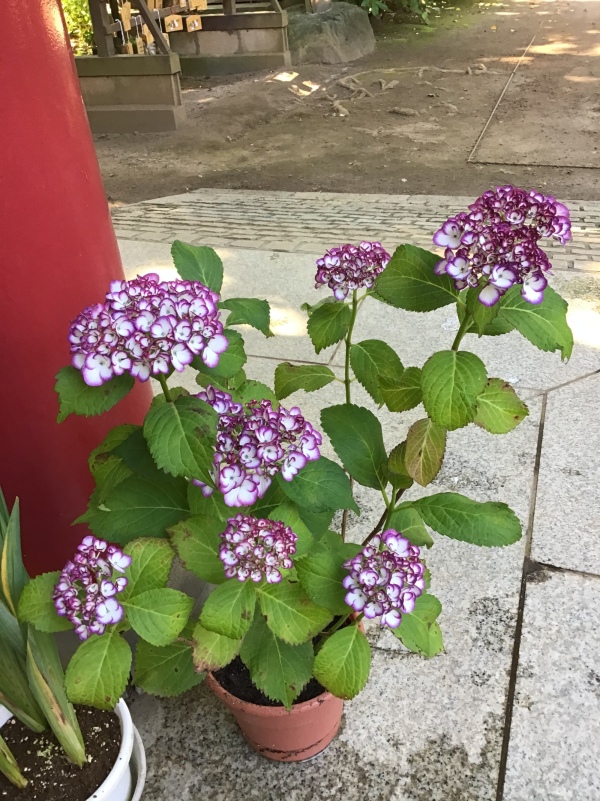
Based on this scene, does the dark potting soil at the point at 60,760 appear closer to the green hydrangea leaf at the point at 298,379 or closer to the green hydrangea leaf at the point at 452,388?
the green hydrangea leaf at the point at 298,379

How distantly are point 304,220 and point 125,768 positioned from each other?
414 centimetres

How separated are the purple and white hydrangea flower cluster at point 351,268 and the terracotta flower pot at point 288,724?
0.86 m

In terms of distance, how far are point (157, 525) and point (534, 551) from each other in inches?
51.1

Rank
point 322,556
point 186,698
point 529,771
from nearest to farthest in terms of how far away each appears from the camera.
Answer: point 322,556
point 529,771
point 186,698

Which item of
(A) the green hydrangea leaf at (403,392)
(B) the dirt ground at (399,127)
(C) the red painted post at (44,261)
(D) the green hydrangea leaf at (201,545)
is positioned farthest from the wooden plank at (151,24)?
(D) the green hydrangea leaf at (201,545)

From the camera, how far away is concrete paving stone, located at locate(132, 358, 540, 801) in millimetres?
1646

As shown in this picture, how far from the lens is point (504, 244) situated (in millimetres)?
1030

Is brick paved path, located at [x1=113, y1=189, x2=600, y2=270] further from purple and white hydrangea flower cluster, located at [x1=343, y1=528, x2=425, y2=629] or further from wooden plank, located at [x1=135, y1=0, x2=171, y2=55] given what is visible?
wooden plank, located at [x1=135, y1=0, x2=171, y2=55]

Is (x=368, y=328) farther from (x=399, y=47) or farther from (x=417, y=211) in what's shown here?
(x=399, y=47)

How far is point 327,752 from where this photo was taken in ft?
5.63

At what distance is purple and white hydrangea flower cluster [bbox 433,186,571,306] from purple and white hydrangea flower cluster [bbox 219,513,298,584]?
1.57ft

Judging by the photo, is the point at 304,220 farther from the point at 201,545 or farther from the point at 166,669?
the point at 201,545

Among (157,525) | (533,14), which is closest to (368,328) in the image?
(157,525)

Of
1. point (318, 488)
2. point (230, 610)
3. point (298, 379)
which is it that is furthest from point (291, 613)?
point (298, 379)
